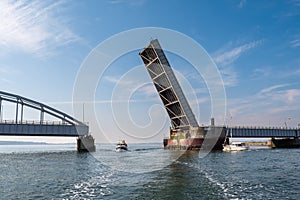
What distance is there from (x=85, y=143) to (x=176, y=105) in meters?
28.3

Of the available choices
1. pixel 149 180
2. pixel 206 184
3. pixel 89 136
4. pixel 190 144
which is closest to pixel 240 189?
pixel 206 184

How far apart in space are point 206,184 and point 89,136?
200 feet

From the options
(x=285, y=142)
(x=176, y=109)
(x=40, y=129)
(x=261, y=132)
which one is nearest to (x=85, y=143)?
(x=40, y=129)

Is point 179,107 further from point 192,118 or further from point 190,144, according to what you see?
point 190,144

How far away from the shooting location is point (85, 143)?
244 ft

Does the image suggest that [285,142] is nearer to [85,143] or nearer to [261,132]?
[261,132]

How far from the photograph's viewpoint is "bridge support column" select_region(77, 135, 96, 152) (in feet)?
245

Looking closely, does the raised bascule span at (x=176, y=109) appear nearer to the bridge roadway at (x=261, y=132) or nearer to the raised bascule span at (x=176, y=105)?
the raised bascule span at (x=176, y=105)

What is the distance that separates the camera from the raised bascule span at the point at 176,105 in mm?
58688

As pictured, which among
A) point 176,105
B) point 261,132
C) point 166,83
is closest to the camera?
point 166,83

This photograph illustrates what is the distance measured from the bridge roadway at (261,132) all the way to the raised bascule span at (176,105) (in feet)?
69.2

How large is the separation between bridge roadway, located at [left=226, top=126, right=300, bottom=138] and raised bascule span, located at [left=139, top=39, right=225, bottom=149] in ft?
69.2

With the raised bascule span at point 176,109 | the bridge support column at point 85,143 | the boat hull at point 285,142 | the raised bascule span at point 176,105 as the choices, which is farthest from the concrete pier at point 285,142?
the bridge support column at point 85,143

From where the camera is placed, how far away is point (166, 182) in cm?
2088
